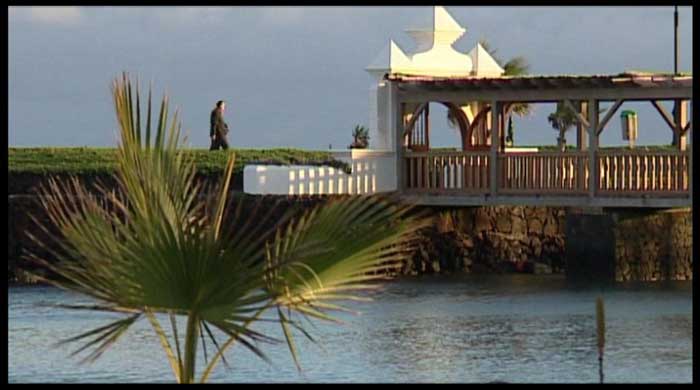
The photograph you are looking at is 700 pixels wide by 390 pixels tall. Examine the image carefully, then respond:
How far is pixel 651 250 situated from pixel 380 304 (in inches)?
261

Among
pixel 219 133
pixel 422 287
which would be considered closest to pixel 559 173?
pixel 422 287

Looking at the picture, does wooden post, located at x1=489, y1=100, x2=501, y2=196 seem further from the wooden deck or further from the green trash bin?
the green trash bin

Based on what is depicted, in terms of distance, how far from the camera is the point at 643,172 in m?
32.8

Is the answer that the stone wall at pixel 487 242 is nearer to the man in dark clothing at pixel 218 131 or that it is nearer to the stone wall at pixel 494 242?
the stone wall at pixel 494 242

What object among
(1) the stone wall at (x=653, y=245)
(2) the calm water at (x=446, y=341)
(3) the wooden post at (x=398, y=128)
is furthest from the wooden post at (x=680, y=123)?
(3) the wooden post at (x=398, y=128)

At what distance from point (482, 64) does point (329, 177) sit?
18.0 feet

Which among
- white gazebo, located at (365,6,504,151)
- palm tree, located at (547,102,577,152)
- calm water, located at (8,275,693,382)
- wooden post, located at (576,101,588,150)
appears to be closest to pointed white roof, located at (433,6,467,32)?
white gazebo, located at (365,6,504,151)

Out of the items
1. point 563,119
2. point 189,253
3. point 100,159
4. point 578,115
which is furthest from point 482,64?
point 189,253

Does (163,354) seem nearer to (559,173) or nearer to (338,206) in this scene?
(559,173)

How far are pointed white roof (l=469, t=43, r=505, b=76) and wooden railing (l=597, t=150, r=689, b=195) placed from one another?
18.9 ft

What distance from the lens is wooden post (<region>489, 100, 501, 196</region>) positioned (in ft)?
113

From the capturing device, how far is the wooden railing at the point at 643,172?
3234cm

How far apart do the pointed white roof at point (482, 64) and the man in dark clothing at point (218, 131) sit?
5.18 meters

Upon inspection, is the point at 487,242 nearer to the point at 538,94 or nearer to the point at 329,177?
the point at 538,94
